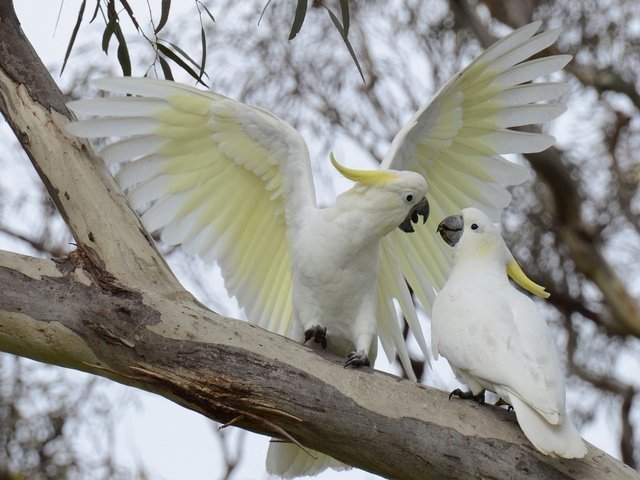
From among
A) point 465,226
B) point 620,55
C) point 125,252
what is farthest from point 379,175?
point 620,55

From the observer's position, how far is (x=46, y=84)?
2.64 metres

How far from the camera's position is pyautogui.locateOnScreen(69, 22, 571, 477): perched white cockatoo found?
278cm

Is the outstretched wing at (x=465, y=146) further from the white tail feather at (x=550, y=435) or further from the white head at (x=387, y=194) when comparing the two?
the white tail feather at (x=550, y=435)

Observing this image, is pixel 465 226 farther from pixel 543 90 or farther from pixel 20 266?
pixel 20 266

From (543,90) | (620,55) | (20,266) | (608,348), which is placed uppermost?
(620,55)

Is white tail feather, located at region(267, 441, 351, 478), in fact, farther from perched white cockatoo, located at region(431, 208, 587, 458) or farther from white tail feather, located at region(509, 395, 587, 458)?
white tail feather, located at region(509, 395, 587, 458)

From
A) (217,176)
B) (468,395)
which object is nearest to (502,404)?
(468,395)

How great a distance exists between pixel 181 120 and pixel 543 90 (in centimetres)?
103

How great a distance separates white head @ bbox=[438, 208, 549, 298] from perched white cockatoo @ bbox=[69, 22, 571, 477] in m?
0.13

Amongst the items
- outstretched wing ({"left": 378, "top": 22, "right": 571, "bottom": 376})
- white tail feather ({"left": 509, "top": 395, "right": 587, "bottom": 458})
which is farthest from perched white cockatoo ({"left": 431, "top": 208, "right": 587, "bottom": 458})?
outstretched wing ({"left": 378, "top": 22, "right": 571, "bottom": 376})

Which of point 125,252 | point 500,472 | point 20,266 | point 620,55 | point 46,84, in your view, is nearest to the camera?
point 500,472

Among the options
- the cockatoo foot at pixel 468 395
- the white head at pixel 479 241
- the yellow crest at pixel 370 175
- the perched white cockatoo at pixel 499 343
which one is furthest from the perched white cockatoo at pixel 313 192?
the cockatoo foot at pixel 468 395

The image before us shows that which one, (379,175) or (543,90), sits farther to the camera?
(543,90)

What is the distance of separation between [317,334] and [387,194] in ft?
1.48
